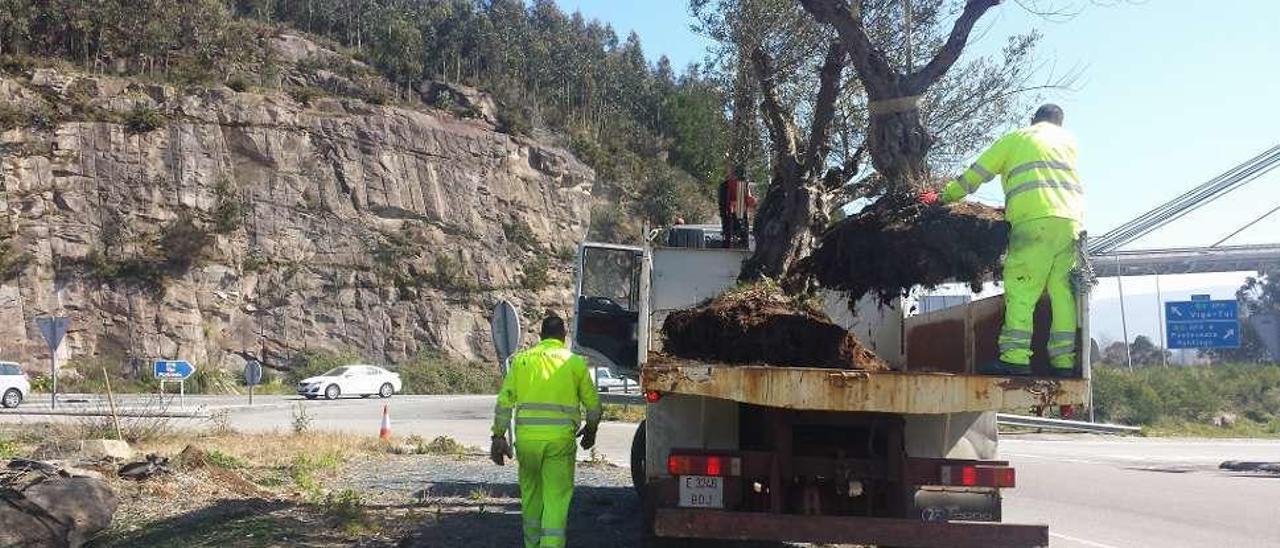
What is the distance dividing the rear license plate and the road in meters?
3.96

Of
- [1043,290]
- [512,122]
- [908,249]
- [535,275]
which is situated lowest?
[1043,290]

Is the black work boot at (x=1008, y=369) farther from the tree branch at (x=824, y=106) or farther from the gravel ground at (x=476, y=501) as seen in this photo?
the tree branch at (x=824, y=106)

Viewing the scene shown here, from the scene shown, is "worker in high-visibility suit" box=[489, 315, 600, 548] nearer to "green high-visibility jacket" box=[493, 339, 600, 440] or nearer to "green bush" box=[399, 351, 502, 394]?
"green high-visibility jacket" box=[493, 339, 600, 440]

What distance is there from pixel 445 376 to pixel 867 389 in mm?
39435

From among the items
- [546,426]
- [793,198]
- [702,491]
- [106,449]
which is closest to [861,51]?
[793,198]

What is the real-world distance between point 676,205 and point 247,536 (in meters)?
47.1

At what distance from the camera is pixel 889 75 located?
7812mm

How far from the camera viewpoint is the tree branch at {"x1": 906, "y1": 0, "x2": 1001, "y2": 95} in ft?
25.1

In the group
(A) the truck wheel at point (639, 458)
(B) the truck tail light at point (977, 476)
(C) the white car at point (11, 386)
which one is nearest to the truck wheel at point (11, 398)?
(C) the white car at point (11, 386)

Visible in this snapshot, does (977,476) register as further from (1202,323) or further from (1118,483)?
(1202,323)

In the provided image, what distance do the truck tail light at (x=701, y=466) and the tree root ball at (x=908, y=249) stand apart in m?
1.59

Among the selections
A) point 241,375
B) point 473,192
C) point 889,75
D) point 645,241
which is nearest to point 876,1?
point 889,75

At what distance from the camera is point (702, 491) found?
245 inches

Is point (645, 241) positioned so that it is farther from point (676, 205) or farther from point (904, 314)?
point (676, 205)
